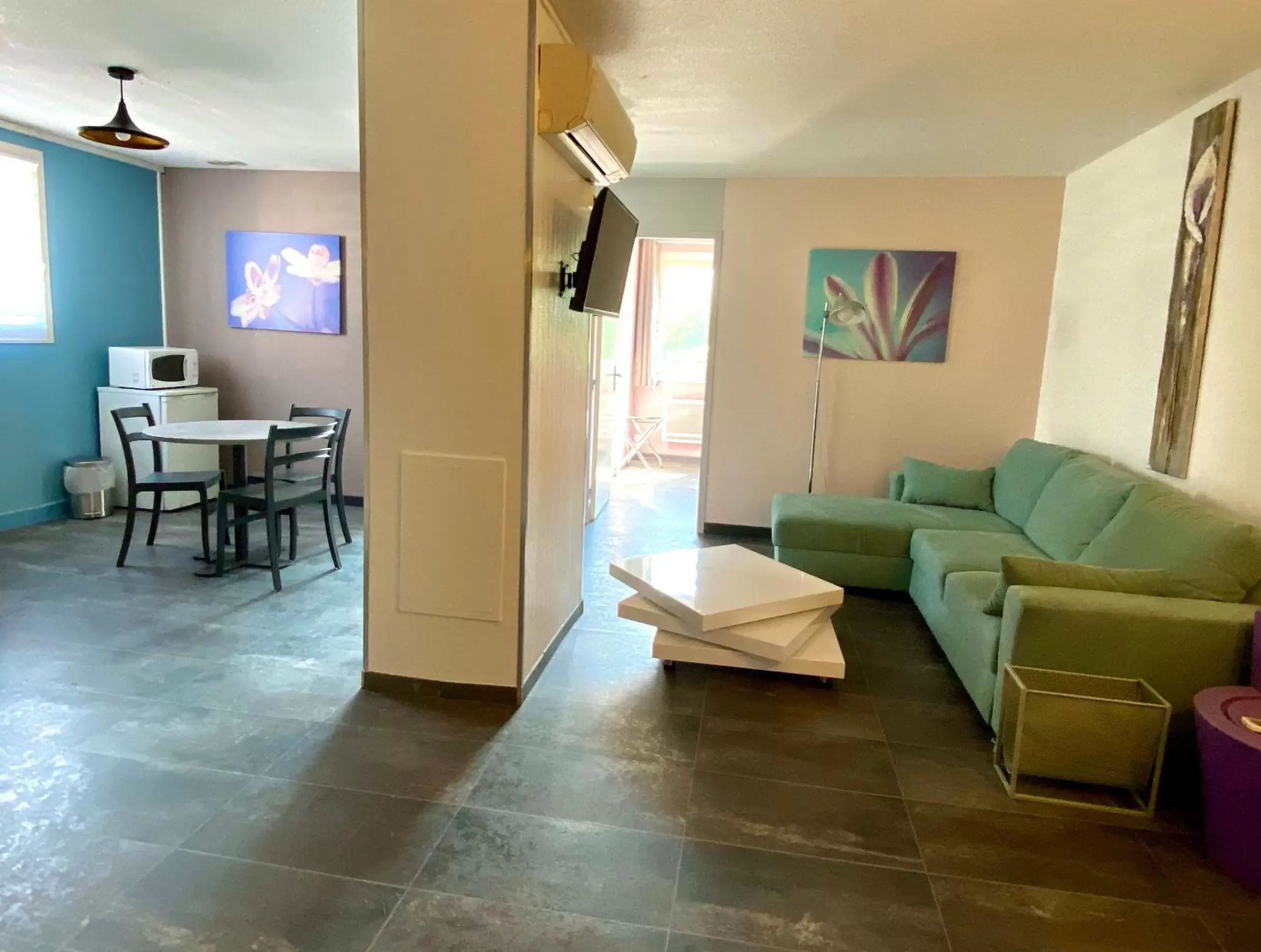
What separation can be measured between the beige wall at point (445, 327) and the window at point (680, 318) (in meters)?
6.49

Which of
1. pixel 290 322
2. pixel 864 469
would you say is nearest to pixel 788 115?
pixel 864 469

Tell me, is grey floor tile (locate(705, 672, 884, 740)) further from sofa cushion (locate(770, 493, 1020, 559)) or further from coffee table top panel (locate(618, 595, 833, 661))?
sofa cushion (locate(770, 493, 1020, 559))

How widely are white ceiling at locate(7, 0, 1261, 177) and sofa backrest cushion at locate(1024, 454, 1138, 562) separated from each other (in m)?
1.67

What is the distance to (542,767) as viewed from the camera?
255cm

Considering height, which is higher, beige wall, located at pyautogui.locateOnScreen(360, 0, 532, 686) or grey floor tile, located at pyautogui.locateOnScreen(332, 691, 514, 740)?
beige wall, located at pyautogui.locateOnScreen(360, 0, 532, 686)

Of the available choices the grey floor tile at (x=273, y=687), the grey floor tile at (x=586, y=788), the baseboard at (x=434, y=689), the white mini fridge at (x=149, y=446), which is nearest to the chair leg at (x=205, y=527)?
the white mini fridge at (x=149, y=446)

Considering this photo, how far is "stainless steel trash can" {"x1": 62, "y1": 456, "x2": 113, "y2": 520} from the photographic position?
209 inches

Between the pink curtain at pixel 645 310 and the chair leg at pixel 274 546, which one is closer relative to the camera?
the chair leg at pixel 274 546

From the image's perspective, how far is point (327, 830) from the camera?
2178mm

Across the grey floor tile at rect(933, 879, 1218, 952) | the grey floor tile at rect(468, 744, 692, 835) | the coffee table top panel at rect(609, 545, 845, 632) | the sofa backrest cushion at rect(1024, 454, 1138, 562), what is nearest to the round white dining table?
the coffee table top panel at rect(609, 545, 845, 632)

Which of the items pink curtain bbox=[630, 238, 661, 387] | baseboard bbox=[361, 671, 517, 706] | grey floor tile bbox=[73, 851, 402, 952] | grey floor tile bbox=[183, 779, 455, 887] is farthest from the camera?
pink curtain bbox=[630, 238, 661, 387]

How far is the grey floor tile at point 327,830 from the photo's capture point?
205 cm

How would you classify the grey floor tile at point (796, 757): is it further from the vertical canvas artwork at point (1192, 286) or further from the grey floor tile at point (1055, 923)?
the vertical canvas artwork at point (1192, 286)

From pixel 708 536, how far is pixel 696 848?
359 cm
